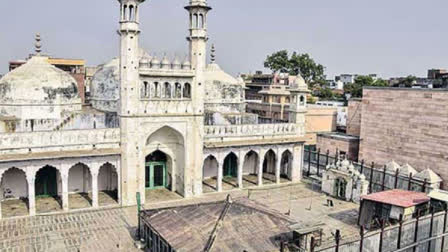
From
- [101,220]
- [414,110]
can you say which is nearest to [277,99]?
[414,110]

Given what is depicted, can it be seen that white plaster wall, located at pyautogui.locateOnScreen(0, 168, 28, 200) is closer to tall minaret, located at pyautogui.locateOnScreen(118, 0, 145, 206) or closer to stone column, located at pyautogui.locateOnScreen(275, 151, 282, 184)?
tall minaret, located at pyautogui.locateOnScreen(118, 0, 145, 206)

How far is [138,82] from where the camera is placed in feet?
72.7

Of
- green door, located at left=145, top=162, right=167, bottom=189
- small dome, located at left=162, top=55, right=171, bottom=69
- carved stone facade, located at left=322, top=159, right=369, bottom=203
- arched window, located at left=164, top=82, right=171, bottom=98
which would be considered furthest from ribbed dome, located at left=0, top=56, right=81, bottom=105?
carved stone facade, located at left=322, top=159, right=369, bottom=203

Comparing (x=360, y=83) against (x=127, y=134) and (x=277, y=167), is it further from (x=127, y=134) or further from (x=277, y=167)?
(x=127, y=134)

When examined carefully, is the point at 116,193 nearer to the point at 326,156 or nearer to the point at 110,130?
the point at 110,130

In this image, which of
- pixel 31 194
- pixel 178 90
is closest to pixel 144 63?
pixel 178 90

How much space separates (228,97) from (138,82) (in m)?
12.1

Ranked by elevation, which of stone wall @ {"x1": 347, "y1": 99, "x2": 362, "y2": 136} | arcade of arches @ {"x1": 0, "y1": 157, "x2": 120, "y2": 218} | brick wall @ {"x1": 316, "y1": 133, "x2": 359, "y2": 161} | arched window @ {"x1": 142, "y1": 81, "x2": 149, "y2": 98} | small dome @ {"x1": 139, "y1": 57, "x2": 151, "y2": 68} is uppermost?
small dome @ {"x1": 139, "y1": 57, "x2": 151, "y2": 68}

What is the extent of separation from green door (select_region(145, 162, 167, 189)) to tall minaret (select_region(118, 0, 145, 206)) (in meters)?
2.69

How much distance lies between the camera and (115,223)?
19.8 metres

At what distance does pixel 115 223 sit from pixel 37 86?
10.5 metres

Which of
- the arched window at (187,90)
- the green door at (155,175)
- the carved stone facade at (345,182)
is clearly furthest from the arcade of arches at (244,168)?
the arched window at (187,90)

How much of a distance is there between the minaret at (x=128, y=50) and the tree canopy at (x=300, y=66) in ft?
137

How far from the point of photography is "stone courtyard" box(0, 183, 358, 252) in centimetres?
1728
